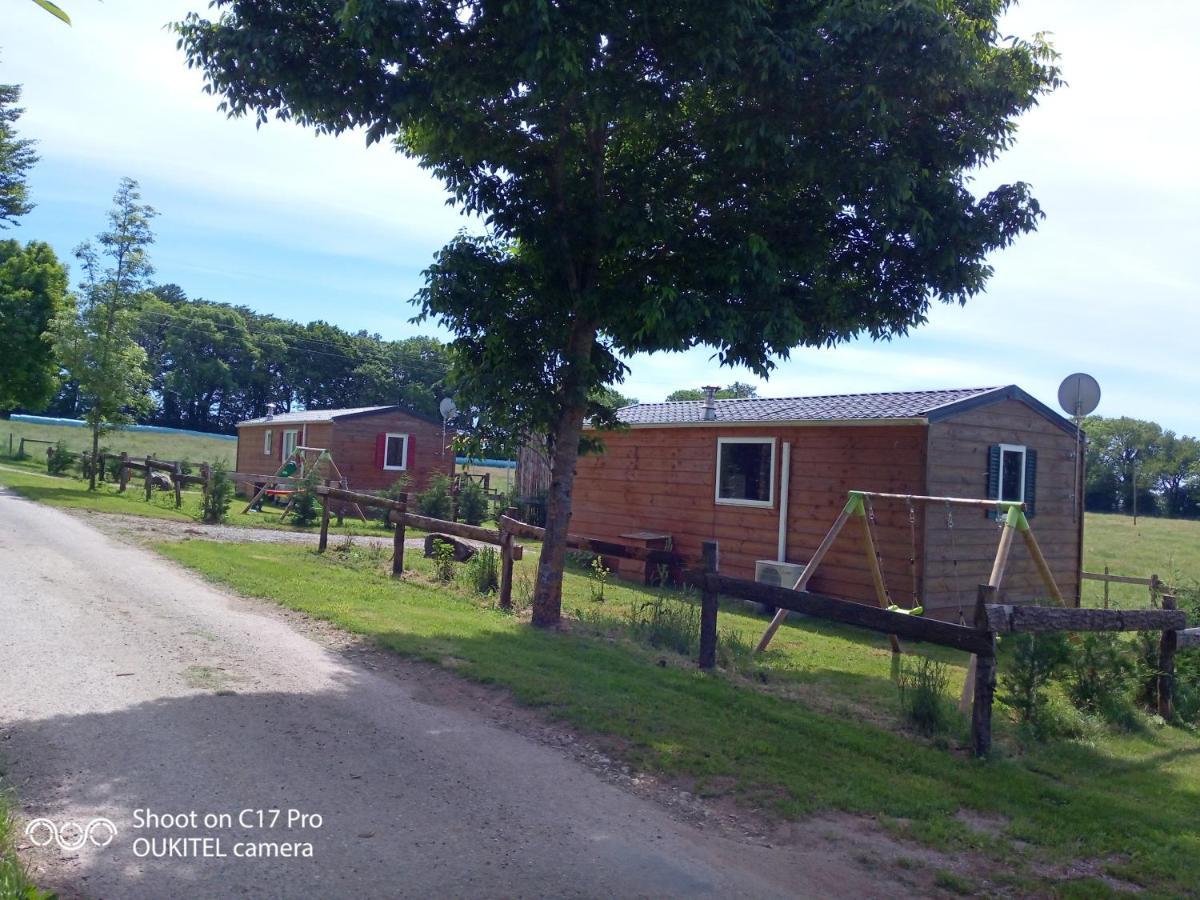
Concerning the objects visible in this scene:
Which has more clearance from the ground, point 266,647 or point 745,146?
point 745,146

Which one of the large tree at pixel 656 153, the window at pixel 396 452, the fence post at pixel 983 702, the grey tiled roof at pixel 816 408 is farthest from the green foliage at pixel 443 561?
the window at pixel 396 452

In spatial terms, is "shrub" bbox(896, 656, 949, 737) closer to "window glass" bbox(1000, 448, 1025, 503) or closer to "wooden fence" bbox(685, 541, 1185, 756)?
"wooden fence" bbox(685, 541, 1185, 756)

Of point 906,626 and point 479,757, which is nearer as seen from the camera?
point 479,757

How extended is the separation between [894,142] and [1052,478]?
8.61m

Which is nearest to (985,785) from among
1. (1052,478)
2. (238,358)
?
(1052,478)

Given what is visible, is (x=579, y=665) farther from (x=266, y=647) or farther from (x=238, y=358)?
(x=238, y=358)

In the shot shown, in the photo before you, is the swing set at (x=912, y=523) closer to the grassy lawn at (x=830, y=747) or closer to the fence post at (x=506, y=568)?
the grassy lawn at (x=830, y=747)

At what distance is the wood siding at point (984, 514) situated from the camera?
13.4 meters

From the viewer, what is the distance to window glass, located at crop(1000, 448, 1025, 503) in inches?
573

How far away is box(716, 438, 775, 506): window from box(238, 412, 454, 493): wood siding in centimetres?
1362

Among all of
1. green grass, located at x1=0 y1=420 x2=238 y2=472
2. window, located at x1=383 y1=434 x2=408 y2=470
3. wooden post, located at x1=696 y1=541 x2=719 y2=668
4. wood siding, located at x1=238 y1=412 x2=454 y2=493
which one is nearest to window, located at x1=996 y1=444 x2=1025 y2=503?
wooden post, located at x1=696 y1=541 x2=719 y2=668

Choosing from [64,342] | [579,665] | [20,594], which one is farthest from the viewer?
[64,342]

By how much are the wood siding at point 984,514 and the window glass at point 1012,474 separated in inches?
8.0

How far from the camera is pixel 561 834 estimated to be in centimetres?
463
